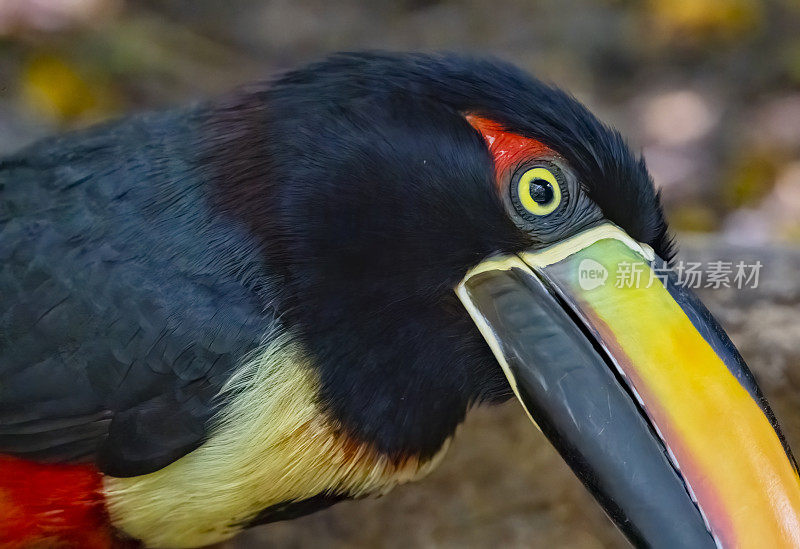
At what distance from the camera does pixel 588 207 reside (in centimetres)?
176

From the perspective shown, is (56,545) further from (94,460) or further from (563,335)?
(563,335)

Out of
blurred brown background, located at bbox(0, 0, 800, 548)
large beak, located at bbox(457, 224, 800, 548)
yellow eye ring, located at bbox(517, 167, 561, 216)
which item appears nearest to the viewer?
large beak, located at bbox(457, 224, 800, 548)

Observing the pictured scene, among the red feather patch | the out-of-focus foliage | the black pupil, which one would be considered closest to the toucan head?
the black pupil

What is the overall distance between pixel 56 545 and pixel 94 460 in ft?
1.07

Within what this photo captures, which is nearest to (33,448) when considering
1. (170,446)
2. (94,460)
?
(94,460)

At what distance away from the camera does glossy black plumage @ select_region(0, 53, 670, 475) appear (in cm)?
174

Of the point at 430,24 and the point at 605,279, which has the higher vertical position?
the point at 430,24

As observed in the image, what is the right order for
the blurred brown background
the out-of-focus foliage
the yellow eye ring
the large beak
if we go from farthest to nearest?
1. the out-of-focus foliage
2. the blurred brown background
3. the yellow eye ring
4. the large beak

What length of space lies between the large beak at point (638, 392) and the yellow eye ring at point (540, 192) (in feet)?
0.26

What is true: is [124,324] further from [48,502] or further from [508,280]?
[508,280]

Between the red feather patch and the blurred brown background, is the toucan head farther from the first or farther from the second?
the blurred brown background

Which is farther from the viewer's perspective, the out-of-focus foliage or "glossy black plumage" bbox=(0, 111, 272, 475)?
the out-of-focus foliage

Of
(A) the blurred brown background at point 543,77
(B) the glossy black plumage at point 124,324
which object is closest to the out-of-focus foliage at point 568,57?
(A) the blurred brown background at point 543,77

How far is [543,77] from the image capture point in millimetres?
3947
